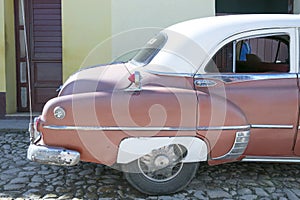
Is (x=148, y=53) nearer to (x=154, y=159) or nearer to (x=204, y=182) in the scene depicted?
(x=154, y=159)

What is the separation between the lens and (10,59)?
22.4 feet

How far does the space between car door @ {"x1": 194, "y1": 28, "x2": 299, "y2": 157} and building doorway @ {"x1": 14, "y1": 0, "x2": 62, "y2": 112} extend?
13.5ft

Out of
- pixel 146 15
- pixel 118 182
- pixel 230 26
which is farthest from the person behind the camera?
pixel 146 15

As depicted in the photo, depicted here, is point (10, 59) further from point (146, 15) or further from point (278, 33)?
point (278, 33)

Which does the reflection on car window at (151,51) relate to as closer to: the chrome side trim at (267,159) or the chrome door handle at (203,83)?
the chrome door handle at (203,83)

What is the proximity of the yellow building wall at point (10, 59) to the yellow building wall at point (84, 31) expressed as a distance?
1.08 metres

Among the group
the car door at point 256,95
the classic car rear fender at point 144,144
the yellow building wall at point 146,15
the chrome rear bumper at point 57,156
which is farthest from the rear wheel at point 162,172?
the yellow building wall at point 146,15

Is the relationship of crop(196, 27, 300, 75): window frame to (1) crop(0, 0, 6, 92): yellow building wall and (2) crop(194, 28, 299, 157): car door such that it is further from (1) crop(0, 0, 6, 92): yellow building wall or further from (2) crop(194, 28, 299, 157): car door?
(1) crop(0, 0, 6, 92): yellow building wall

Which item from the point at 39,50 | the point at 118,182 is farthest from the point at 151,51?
the point at 39,50

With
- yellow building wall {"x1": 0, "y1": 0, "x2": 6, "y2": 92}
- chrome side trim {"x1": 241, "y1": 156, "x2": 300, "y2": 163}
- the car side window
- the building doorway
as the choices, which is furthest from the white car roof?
yellow building wall {"x1": 0, "y1": 0, "x2": 6, "y2": 92}

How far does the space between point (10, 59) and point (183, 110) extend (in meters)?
4.67

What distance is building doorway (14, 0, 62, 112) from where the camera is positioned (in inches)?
267

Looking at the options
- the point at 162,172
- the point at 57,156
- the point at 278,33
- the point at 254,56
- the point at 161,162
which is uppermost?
the point at 278,33

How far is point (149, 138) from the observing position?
10.9 feet
